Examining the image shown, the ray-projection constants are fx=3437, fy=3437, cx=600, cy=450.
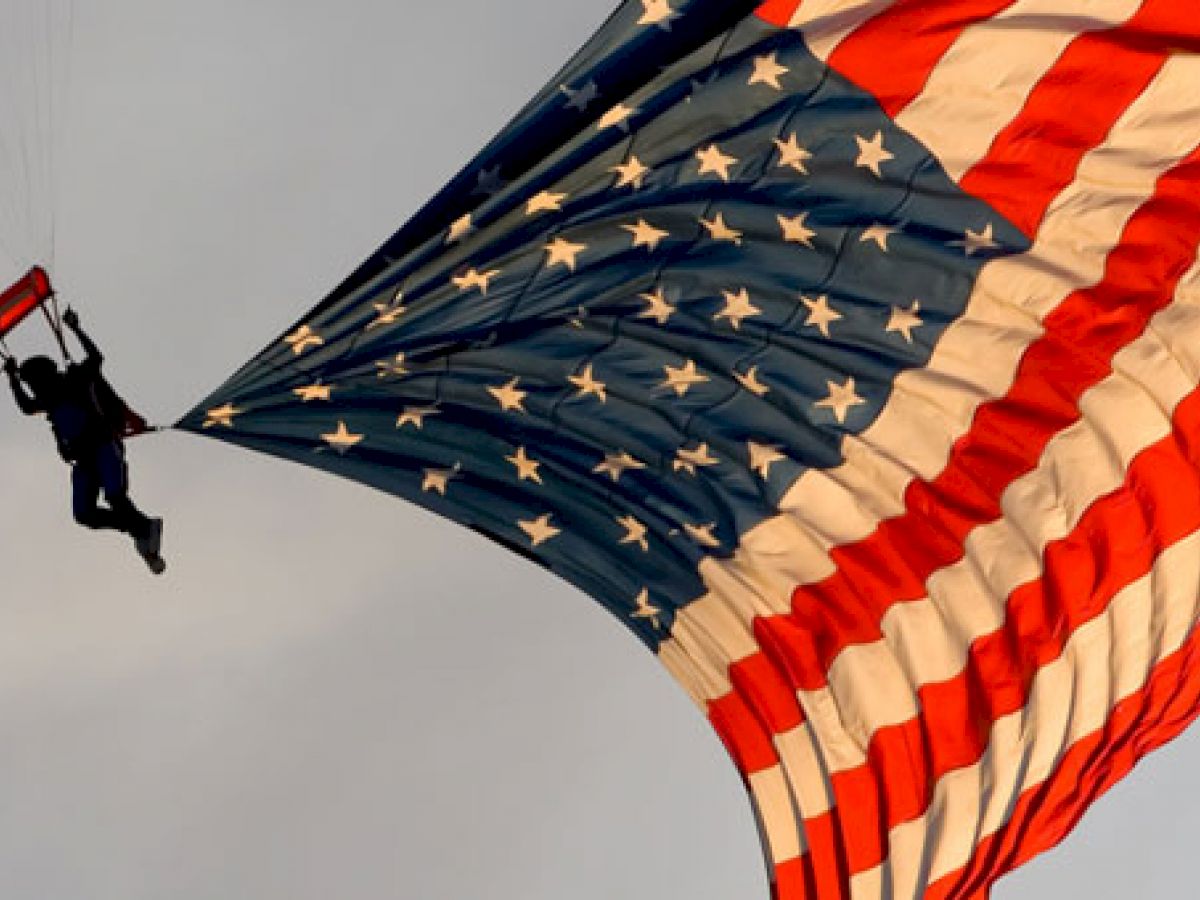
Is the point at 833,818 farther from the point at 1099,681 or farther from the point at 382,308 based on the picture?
the point at 382,308

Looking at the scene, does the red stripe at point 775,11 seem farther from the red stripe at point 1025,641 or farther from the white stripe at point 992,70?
the red stripe at point 1025,641

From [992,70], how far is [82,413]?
5865 millimetres

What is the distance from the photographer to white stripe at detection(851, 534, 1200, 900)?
860 inches

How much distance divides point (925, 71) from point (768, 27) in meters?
1.04

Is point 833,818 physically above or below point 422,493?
below

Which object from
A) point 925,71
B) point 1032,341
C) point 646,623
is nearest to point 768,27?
point 925,71

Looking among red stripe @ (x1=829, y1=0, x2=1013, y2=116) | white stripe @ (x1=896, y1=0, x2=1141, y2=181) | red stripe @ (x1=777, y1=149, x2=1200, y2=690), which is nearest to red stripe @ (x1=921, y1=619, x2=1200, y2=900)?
red stripe @ (x1=777, y1=149, x2=1200, y2=690)

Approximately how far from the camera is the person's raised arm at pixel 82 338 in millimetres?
20375

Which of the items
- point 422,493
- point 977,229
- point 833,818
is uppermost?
point 977,229

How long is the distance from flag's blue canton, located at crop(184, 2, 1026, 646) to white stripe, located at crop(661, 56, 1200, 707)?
139 millimetres

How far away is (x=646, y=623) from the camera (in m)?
22.5

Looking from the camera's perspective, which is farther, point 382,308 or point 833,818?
point 833,818

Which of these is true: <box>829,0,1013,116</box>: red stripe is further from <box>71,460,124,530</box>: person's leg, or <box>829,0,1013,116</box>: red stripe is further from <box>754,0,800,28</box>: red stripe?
<box>71,460,124,530</box>: person's leg

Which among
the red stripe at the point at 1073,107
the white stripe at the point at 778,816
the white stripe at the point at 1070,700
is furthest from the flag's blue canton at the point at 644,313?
the white stripe at the point at 1070,700
